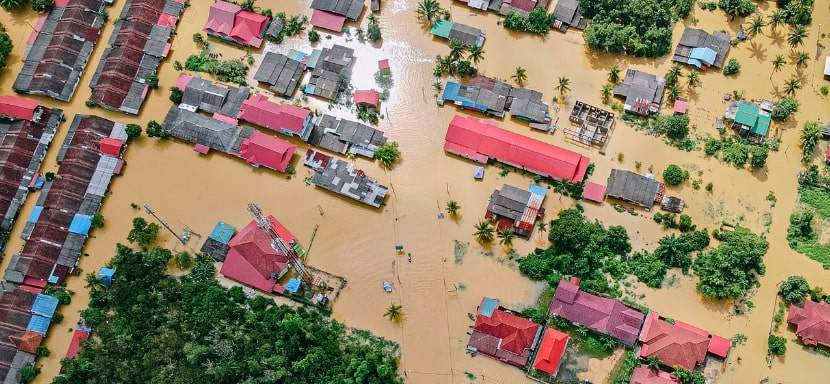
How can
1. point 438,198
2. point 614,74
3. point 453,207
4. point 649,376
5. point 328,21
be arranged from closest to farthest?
point 649,376 < point 453,207 < point 438,198 < point 614,74 < point 328,21

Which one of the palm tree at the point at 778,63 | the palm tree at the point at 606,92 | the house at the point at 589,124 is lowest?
the house at the point at 589,124

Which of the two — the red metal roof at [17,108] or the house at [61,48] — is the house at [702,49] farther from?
the red metal roof at [17,108]

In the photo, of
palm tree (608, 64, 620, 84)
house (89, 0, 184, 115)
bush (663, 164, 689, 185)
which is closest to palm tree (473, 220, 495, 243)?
bush (663, 164, 689, 185)

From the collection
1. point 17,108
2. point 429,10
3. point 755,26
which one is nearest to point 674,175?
point 755,26

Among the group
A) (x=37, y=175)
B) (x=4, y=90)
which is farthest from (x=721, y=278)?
(x=4, y=90)

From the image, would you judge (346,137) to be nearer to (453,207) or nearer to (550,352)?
(453,207)

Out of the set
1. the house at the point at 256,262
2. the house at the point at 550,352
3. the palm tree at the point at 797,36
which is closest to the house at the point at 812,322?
the house at the point at 550,352
